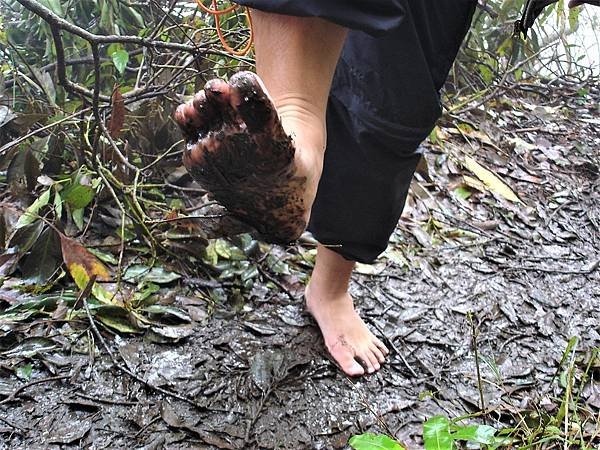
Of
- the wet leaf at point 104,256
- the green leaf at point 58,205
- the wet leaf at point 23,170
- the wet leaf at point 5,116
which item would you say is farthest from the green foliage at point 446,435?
the wet leaf at point 5,116

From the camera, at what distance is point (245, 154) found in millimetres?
741

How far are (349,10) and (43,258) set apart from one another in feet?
2.73

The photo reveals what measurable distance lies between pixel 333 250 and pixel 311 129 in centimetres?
46

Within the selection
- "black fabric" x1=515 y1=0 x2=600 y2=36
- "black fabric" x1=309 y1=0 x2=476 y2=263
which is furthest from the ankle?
"black fabric" x1=515 y1=0 x2=600 y2=36

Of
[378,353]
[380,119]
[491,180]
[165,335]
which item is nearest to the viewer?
[380,119]

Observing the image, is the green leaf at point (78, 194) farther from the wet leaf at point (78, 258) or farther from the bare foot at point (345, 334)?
the bare foot at point (345, 334)

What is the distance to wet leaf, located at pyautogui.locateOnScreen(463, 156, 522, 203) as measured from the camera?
2.24m

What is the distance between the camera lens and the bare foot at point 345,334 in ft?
4.11

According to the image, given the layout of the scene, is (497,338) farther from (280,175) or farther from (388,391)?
(280,175)

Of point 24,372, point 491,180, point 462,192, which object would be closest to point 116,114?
point 24,372

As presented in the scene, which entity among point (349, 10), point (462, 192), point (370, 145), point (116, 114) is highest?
point (349, 10)

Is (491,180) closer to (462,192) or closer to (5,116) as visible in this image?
(462,192)

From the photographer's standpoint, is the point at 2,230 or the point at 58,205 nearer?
the point at 2,230

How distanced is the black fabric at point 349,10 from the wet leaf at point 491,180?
1.61 meters
